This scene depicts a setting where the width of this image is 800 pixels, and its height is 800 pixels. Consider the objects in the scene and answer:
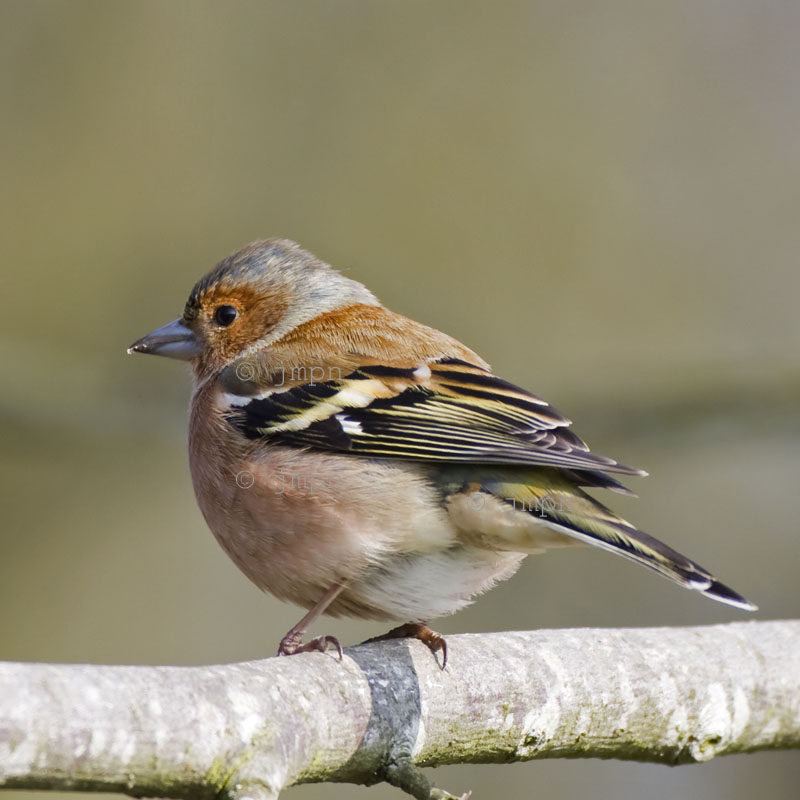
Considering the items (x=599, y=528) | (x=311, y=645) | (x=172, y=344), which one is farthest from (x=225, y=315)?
(x=599, y=528)

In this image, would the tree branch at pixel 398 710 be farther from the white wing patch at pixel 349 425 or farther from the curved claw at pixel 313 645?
the white wing patch at pixel 349 425

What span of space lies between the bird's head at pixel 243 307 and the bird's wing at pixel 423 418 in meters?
0.52

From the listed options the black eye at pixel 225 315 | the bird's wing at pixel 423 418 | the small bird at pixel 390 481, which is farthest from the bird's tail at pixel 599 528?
the black eye at pixel 225 315

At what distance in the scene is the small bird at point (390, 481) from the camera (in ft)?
10.9

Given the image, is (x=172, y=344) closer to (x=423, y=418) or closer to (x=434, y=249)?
(x=423, y=418)

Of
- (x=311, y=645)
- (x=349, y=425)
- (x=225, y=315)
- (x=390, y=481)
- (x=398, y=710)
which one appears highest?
(x=225, y=315)

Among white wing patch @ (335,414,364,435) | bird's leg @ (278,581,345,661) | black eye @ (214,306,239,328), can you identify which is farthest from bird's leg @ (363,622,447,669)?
black eye @ (214,306,239,328)

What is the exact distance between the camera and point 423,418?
11.8ft

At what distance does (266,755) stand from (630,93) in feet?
23.5

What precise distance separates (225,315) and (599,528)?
2.02 metres

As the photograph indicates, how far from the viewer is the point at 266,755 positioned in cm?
234

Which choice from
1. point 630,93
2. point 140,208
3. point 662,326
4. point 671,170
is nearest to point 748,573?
point 662,326

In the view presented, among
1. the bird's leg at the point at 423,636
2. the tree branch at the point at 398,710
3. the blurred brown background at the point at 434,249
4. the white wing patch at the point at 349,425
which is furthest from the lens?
the blurred brown background at the point at 434,249

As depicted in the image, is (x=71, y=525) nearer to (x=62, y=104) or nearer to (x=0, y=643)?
(x=0, y=643)
